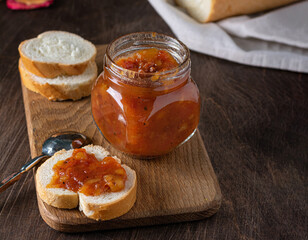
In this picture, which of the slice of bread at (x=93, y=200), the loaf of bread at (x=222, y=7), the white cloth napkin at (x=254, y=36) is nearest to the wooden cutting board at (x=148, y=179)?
the slice of bread at (x=93, y=200)

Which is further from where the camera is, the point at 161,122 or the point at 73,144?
the point at 73,144

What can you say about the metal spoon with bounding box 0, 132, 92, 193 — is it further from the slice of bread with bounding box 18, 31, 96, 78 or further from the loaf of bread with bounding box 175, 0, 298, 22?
the loaf of bread with bounding box 175, 0, 298, 22

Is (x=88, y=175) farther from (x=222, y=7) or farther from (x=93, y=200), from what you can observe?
(x=222, y=7)

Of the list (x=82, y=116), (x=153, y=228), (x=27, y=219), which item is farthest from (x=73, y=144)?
(x=153, y=228)

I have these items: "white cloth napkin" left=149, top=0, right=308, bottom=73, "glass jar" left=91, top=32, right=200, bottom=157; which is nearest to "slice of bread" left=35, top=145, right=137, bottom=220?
"glass jar" left=91, top=32, right=200, bottom=157

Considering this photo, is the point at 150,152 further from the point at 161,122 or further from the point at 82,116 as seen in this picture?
the point at 82,116

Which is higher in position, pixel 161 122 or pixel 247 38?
pixel 161 122
